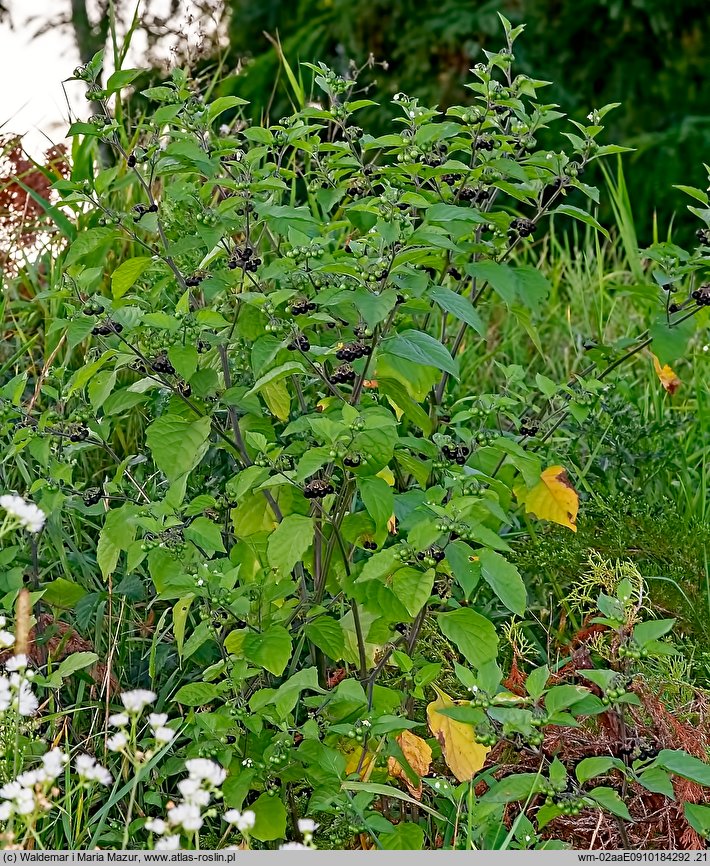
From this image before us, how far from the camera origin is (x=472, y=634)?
1932mm

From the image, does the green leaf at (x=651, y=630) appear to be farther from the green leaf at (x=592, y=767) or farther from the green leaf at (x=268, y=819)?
the green leaf at (x=268, y=819)

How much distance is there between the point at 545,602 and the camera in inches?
122

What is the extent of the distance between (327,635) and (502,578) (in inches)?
15.2

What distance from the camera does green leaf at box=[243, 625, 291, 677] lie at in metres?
1.91

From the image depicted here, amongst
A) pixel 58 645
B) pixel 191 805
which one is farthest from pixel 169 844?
pixel 58 645

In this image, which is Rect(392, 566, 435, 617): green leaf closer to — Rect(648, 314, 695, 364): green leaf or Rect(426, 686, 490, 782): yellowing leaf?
Rect(426, 686, 490, 782): yellowing leaf

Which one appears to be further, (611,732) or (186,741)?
(186,741)

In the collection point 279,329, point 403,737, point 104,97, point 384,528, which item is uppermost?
point 104,97

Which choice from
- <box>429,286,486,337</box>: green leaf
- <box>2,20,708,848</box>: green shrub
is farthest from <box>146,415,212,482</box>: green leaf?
<box>429,286,486,337</box>: green leaf

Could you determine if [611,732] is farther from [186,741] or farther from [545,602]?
[186,741]

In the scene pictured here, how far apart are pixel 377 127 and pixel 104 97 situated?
6.20m

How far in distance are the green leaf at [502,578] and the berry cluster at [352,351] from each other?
0.45m

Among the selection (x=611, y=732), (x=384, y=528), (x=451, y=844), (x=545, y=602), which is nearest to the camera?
(x=384, y=528)

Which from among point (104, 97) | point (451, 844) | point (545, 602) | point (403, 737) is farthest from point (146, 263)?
point (545, 602)
